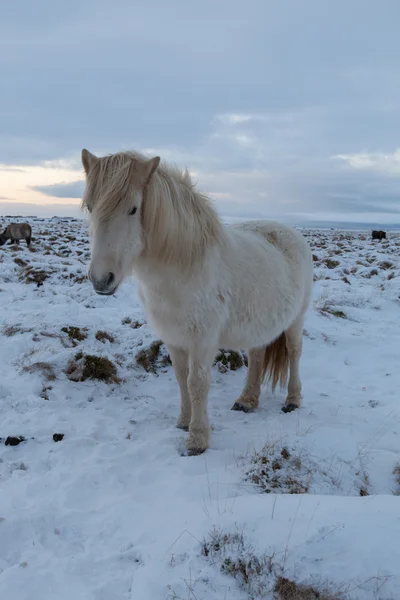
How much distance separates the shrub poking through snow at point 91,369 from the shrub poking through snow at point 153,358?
1.66 ft

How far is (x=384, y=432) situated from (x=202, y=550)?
2551 mm

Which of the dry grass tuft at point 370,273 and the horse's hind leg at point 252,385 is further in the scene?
the dry grass tuft at point 370,273

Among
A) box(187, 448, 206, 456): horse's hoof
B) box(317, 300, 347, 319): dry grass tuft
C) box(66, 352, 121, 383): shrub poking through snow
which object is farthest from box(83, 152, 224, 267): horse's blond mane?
box(317, 300, 347, 319): dry grass tuft

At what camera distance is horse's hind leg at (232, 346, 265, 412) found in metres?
4.48

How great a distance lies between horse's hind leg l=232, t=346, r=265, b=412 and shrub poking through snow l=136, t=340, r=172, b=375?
1.08 m

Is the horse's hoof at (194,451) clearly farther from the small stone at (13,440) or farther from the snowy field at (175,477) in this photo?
the small stone at (13,440)

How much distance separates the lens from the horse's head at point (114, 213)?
2.67 meters

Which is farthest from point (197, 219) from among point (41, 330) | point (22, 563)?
point (41, 330)

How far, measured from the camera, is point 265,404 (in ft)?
15.5

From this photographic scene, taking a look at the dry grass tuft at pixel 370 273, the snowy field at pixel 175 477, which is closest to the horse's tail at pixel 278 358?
the snowy field at pixel 175 477

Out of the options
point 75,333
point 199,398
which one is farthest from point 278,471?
point 75,333

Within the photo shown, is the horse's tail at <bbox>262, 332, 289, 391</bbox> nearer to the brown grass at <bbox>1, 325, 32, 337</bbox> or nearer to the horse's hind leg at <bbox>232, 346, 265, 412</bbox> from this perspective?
the horse's hind leg at <bbox>232, 346, 265, 412</bbox>

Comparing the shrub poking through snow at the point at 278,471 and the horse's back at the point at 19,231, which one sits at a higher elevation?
the horse's back at the point at 19,231

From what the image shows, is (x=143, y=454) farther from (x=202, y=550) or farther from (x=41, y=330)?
(x=41, y=330)
